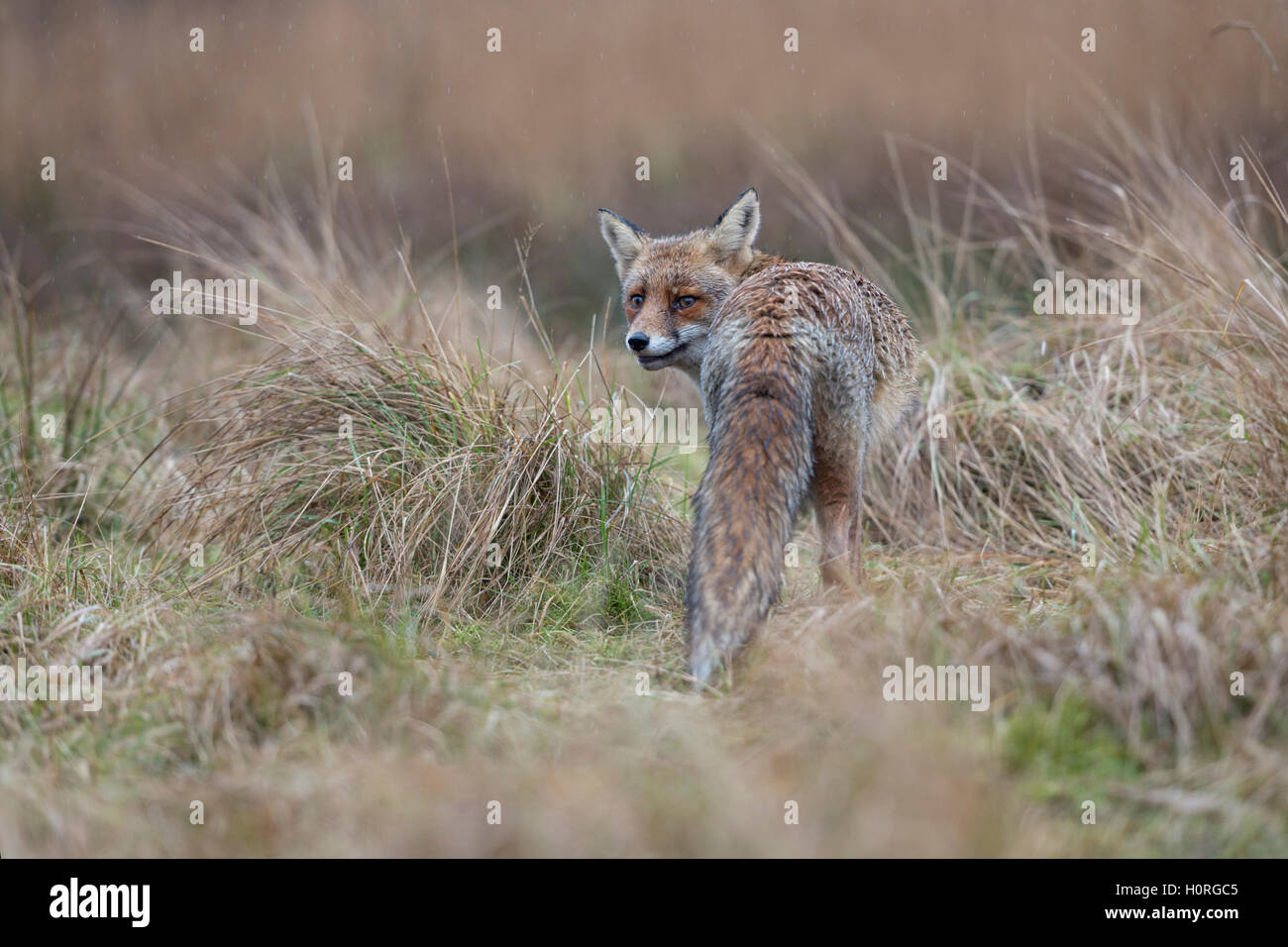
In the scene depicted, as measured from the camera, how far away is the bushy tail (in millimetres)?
3516

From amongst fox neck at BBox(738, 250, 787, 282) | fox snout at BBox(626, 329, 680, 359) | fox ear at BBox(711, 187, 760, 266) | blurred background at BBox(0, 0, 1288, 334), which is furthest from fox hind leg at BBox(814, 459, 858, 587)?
blurred background at BBox(0, 0, 1288, 334)

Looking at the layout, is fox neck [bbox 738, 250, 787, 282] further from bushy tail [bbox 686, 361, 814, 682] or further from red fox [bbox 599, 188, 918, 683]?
bushy tail [bbox 686, 361, 814, 682]

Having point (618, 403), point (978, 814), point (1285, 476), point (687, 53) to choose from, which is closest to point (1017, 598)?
point (1285, 476)

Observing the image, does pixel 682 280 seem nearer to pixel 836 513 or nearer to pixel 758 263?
pixel 758 263

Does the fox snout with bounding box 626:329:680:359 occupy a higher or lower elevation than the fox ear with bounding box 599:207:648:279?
lower

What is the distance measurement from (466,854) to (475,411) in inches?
120

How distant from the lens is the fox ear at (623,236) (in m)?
6.04

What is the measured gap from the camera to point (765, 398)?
157 inches

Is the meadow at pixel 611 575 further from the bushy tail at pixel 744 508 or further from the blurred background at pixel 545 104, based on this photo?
the blurred background at pixel 545 104

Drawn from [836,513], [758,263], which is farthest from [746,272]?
[836,513]

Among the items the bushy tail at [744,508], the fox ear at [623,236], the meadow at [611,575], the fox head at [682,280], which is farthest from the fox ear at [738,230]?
the bushy tail at [744,508]

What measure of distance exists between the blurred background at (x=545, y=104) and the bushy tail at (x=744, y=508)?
7590 mm

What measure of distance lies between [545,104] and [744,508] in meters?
10.5

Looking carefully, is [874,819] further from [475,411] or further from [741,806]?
[475,411]
